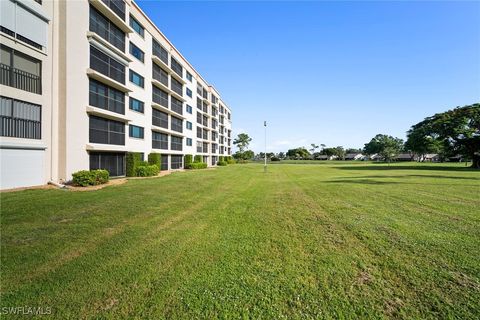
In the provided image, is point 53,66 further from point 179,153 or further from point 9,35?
point 179,153

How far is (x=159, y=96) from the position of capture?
108 feet

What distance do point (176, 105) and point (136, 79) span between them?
38.5ft

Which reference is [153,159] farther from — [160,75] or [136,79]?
[160,75]

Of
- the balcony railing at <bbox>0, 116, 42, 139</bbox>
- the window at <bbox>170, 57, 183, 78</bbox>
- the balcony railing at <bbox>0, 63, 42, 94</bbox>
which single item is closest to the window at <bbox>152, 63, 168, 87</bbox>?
the window at <bbox>170, 57, 183, 78</bbox>

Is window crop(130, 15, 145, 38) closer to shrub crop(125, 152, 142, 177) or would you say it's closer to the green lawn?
shrub crop(125, 152, 142, 177)

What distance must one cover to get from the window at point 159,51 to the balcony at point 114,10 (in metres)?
7.70

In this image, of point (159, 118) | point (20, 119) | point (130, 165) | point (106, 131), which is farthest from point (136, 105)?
point (20, 119)

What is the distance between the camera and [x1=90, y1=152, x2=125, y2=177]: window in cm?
2036

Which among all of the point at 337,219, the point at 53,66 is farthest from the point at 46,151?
the point at 337,219

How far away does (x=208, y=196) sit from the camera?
44.5 feet

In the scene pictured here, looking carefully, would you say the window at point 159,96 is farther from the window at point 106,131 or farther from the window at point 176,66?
the window at point 106,131

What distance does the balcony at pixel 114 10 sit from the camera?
19.8 m

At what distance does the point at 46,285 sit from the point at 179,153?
116 ft

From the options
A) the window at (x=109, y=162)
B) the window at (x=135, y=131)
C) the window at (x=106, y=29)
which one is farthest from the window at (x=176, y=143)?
the window at (x=106, y=29)
